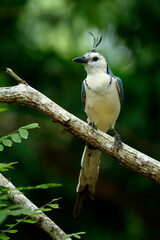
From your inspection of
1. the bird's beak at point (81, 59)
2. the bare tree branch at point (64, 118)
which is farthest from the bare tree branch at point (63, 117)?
the bird's beak at point (81, 59)

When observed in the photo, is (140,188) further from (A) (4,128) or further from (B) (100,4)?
(B) (100,4)

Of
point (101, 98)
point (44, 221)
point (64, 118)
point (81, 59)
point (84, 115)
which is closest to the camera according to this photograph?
point (44, 221)

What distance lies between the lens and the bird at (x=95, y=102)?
4.05 m

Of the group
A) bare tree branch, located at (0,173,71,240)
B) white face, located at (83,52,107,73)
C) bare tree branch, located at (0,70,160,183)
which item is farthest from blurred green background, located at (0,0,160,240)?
bare tree branch, located at (0,173,71,240)

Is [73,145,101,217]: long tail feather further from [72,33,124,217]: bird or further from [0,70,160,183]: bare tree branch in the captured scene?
[0,70,160,183]: bare tree branch

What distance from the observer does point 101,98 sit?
4059mm

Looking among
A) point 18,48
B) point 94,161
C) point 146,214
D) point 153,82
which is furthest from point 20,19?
point 146,214

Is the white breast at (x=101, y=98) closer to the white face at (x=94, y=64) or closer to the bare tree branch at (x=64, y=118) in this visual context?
the white face at (x=94, y=64)

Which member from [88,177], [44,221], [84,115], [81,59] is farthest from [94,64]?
[44,221]

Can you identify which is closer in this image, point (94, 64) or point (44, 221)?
point (44, 221)

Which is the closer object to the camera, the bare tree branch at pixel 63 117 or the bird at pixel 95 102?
the bare tree branch at pixel 63 117

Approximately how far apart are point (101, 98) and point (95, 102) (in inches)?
3.1

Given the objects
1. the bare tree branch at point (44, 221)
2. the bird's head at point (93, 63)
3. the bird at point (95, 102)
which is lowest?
the bare tree branch at point (44, 221)

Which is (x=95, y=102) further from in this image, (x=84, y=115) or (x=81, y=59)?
(x=84, y=115)
